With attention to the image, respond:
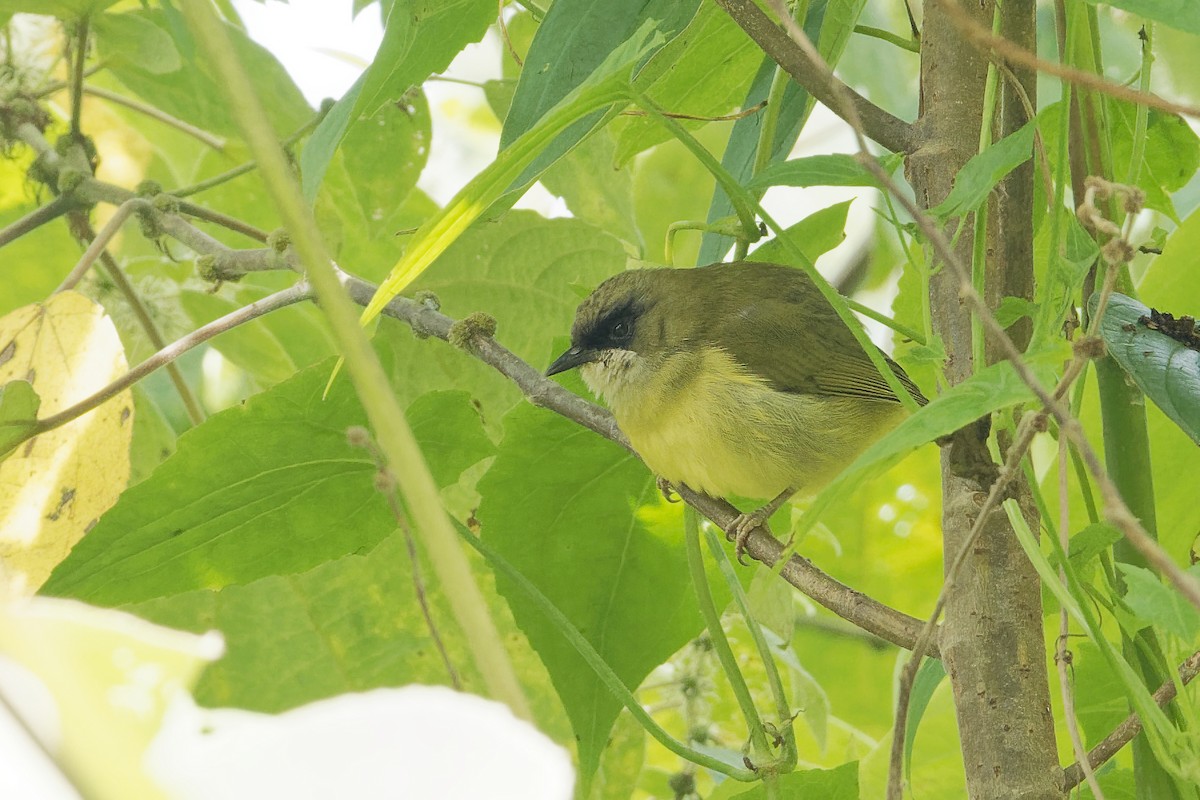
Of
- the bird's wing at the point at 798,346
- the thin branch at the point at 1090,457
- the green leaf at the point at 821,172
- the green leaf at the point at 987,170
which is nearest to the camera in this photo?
the thin branch at the point at 1090,457

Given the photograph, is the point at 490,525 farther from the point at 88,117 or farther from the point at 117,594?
the point at 88,117

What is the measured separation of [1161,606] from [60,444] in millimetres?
1466

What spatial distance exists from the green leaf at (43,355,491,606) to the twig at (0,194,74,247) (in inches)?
20.3

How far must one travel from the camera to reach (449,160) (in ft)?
14.3

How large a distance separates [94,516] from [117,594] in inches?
4.5

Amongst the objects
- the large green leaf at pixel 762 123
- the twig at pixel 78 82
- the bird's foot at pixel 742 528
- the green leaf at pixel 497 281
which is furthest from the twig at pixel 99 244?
the bird's foot at pixel 742 528

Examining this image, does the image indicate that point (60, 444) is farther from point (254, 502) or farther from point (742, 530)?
point (742, 530)

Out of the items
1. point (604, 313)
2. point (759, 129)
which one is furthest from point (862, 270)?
point (759, 129)

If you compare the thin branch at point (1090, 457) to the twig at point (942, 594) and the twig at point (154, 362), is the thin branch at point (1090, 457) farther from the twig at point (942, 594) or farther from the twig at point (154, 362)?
the twig at point (154, 362)

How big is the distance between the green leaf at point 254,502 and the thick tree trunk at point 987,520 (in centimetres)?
76

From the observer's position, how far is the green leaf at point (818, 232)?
81.9 inches

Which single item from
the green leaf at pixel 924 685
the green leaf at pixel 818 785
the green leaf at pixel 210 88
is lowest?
the green leaf at pixel 818 785

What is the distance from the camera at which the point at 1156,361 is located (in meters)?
1.55

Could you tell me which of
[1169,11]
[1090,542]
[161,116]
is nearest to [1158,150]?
[1090,542]
